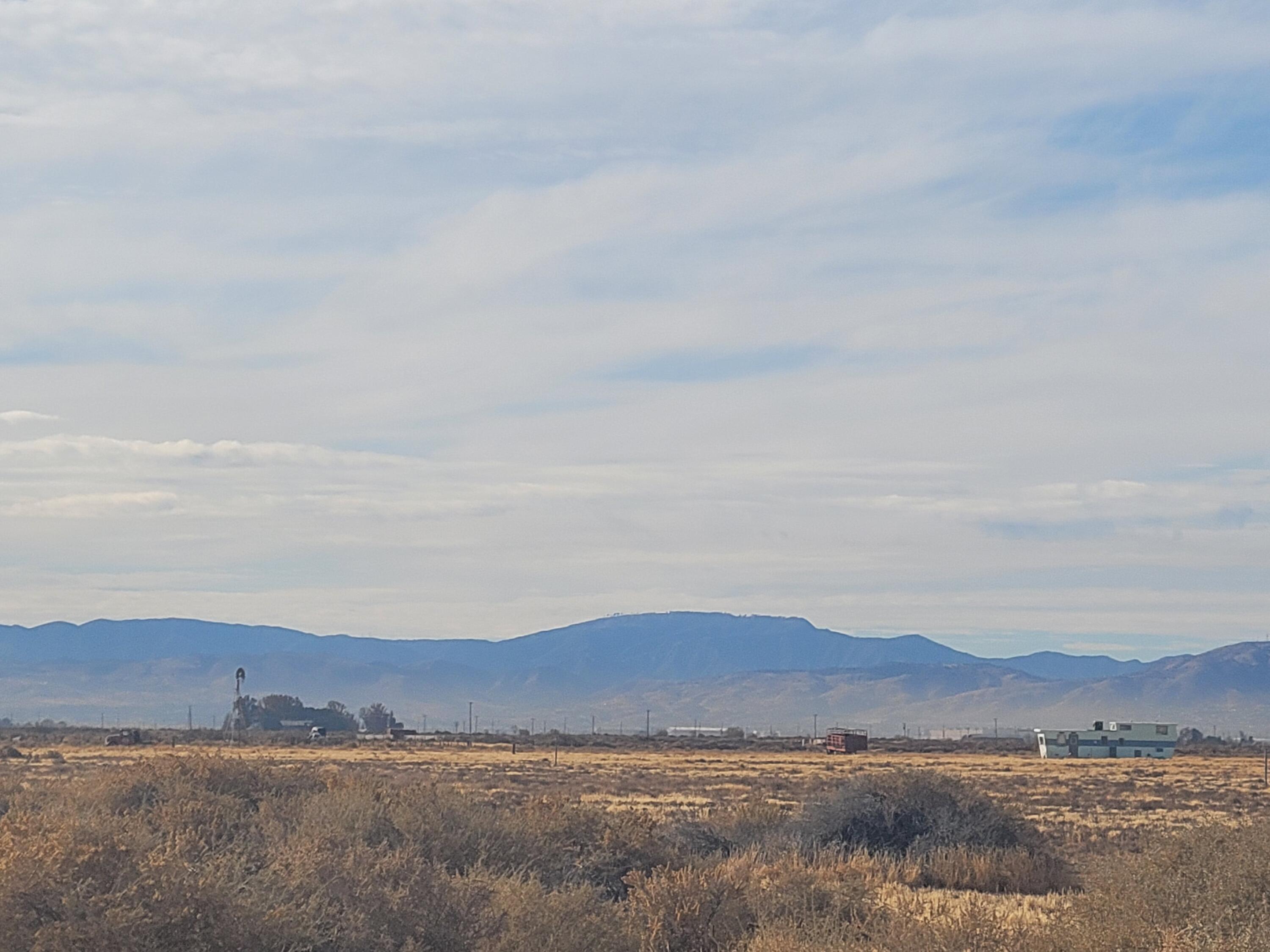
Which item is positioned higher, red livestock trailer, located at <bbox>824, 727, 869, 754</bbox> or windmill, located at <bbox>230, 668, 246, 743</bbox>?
windmill, located at <bbox>230, 668, 246, 743</bbox>

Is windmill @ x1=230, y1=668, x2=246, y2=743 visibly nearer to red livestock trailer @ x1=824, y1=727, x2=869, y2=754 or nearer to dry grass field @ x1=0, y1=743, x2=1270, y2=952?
red livestock trailer @ x1=824, y1=727, x2=869, y2=754

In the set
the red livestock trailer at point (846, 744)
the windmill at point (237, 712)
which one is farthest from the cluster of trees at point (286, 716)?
the red livestock trailer at point (846, 744)

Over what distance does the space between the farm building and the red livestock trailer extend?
510 inches

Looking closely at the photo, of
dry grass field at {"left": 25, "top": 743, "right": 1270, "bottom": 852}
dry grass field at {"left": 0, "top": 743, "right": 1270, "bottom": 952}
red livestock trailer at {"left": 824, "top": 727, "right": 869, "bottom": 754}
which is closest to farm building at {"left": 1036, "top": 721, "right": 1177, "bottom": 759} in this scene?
dry grass field at {"left": 25, "top": 743, "right": 1270, "bottom": 852}

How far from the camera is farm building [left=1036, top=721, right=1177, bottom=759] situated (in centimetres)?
11244

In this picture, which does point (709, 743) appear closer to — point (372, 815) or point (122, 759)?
point (122, 759)

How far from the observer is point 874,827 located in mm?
24766

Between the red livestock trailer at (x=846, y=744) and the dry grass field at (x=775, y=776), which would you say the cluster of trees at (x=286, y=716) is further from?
the red livestock trailer at (x=846, y=744)

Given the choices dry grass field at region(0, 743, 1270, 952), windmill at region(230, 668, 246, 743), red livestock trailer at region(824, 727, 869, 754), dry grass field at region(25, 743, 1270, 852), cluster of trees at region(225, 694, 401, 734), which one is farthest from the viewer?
cluster of trees at region(225, 694, 401, 734)

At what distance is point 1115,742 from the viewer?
4653 inches

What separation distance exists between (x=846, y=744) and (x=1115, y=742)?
2204 centimetres

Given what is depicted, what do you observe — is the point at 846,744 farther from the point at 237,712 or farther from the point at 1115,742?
the point at 237,712

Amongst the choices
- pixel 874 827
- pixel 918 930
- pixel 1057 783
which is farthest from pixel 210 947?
pixel 1057 783

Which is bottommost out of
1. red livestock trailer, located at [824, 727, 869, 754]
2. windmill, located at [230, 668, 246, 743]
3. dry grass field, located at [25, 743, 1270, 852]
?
dry grass field, located at [25, 743, 1270, 852]
